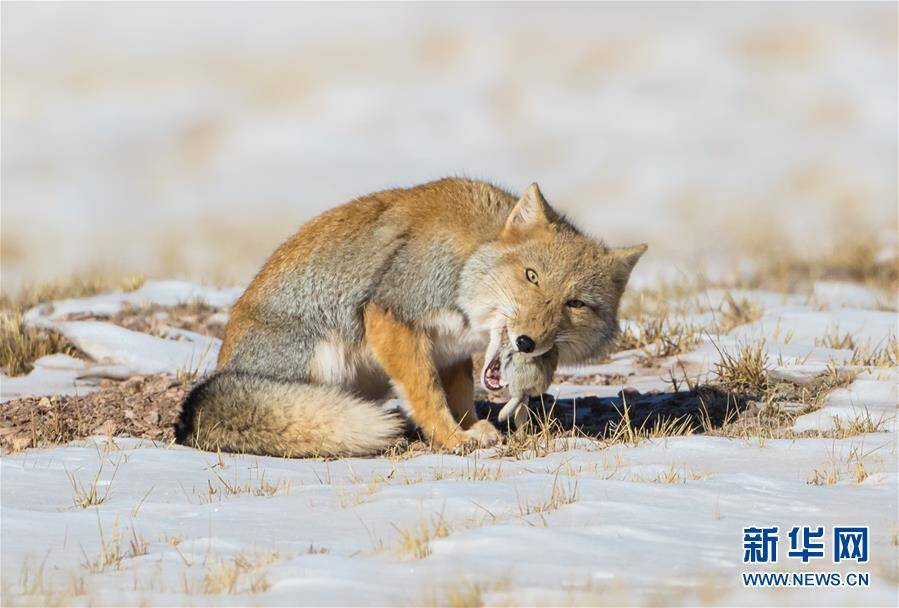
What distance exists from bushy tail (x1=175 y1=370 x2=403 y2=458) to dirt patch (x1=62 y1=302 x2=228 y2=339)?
353 centimetres

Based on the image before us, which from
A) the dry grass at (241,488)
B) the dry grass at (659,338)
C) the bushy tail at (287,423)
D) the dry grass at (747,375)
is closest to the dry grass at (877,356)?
the dry grass at (747,375)

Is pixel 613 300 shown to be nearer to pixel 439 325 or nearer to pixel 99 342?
pixel 439 325

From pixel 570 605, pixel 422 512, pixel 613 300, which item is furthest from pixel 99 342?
pixel 570 605

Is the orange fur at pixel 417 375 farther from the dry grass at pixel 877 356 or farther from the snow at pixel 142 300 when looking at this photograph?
the snow at pixel 142 300

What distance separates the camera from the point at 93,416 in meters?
7.62

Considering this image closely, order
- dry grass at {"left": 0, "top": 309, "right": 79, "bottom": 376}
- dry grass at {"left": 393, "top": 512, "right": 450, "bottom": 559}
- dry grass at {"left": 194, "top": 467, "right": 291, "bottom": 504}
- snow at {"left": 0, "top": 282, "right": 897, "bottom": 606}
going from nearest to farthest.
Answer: snow at {"left": 0, "top": 282, "right": 897, "bottom": 606} < dry grass at {"left": 393, "top": 512, "right": 450, "bottom": 559} < dry grass at {"left": 194, "top": 467, "right": 291, "bottom": 504} < dry grass at {"left": 0, "top": 309, "right": 79, "bottom": 376}

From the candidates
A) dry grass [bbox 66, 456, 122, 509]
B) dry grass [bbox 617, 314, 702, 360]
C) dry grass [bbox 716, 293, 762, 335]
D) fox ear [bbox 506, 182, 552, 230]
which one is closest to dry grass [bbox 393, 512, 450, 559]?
dry grass [bbox 66, 456, 122, 509]

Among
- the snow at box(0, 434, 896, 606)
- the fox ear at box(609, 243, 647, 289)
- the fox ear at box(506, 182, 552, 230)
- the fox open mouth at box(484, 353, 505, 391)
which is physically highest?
the fox ear at box(506, 182, 552, 230)

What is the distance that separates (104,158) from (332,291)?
27.1 m

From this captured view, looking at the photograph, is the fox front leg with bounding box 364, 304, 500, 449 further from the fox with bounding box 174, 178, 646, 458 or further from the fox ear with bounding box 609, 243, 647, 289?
the fox ear with bounding box 609, 243, 647, 289

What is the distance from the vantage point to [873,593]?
3951 mm

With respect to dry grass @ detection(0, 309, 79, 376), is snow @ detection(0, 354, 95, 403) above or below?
below

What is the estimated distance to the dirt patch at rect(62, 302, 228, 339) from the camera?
34.6 feet

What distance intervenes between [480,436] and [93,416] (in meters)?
2.53
